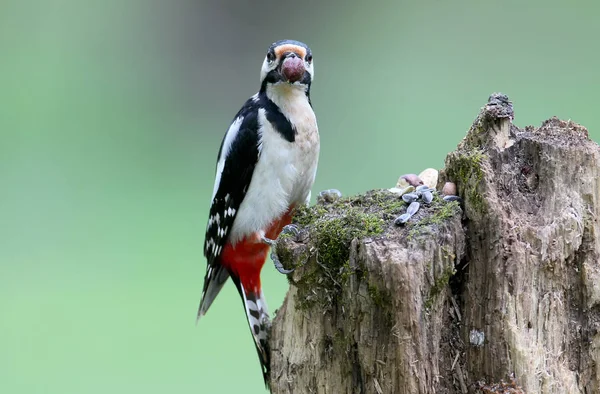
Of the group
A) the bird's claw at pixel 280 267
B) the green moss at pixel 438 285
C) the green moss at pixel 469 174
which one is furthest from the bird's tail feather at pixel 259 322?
the green moss at pixel 469 174

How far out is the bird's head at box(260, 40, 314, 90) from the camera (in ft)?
9.59

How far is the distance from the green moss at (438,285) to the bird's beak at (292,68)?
4.06ft

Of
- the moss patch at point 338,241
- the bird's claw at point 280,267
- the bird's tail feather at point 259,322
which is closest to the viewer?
the moss patch at point 338,241

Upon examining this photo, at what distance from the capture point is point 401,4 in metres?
6.85

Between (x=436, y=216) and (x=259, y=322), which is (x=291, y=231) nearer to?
(x=436, y=216)

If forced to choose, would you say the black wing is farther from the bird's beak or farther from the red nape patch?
the bird's beak

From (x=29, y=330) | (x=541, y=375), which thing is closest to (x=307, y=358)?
(x=541, y=375)

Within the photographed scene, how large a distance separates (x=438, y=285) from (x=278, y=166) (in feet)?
3.90

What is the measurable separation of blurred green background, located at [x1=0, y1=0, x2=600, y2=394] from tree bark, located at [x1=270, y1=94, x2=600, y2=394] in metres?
3.29

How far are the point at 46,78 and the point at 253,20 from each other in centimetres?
209

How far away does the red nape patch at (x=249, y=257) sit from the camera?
3.14 m

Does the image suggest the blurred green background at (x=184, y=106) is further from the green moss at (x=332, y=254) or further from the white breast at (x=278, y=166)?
the green moss at (x=332, y=254)

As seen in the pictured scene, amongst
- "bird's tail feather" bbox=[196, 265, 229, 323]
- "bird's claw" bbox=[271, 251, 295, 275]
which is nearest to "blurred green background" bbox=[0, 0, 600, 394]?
"bird's tail feather" bbox=[196, 265, 229, 323]

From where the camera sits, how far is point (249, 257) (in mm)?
3178
